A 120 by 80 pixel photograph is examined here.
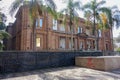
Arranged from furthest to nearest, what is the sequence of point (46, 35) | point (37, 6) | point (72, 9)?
point (46, 35) → point (72, 9) → point (37, 6)

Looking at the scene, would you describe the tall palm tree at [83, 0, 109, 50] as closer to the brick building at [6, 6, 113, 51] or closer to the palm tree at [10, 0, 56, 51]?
the brick building at [6, 6, 113, 51]

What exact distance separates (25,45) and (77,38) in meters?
11.6

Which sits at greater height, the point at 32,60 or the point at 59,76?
the point at 32,60

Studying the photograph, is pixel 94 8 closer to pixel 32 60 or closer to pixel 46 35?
pixel 46 35

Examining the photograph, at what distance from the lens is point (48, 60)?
54.2 ft

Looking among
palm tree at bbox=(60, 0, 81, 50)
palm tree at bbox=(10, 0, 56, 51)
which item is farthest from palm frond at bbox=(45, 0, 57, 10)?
palm tree at bbox=(60, 0, 81, 50)

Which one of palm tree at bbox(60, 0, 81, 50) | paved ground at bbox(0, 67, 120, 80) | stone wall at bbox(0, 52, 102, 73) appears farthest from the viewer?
palm tree at bbox(60, 0, 81, 50)

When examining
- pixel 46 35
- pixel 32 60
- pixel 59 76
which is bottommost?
pixel 59 76

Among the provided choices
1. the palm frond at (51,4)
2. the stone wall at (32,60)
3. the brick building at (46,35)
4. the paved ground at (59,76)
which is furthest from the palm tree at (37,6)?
the paved ground at (59,76)

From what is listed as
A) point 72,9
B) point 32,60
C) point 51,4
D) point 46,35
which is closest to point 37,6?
point 51,4

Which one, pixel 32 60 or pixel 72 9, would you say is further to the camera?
pixel 72 9

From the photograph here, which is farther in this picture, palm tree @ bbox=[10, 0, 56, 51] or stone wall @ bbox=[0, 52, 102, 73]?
palm tree @ bbox=[10, 0, 56, 51]

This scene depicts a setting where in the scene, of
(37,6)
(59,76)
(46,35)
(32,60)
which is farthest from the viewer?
(46,35)

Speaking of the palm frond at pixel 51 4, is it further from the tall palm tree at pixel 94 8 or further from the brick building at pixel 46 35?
the tall palm tree at pixel 94 8
